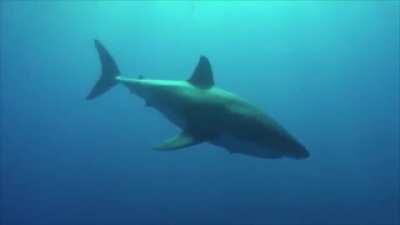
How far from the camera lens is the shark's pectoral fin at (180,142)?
6961 millimetres

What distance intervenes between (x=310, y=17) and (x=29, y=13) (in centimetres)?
1137

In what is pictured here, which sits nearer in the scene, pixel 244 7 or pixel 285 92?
pixel 244 7

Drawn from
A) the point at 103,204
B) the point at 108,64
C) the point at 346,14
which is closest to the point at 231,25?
the point at 346,14

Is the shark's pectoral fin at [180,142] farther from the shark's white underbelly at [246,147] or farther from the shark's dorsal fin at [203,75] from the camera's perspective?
the shark's dorsal fin at [203,75]

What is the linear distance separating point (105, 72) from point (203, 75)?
284 cm

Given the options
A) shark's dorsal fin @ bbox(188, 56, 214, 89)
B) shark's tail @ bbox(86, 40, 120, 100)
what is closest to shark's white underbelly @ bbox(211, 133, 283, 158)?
shark's dorsal fin @ bbox(188, 56, 214, 89)

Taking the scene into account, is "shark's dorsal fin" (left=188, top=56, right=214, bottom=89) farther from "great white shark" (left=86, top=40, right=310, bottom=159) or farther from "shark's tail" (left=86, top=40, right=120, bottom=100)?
"shark's tail" (left=86, top=40, right=120, bottom=100)

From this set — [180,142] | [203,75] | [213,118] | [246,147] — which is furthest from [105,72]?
[246,147]

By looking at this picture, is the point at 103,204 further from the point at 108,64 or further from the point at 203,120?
the point at 203,120

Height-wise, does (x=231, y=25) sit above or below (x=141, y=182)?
above

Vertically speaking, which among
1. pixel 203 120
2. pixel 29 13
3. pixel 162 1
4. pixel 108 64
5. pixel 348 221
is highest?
pixel 162 1

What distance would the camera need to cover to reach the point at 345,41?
76.2 feet

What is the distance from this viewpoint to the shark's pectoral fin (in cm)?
696

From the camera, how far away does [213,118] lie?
6.95 m
